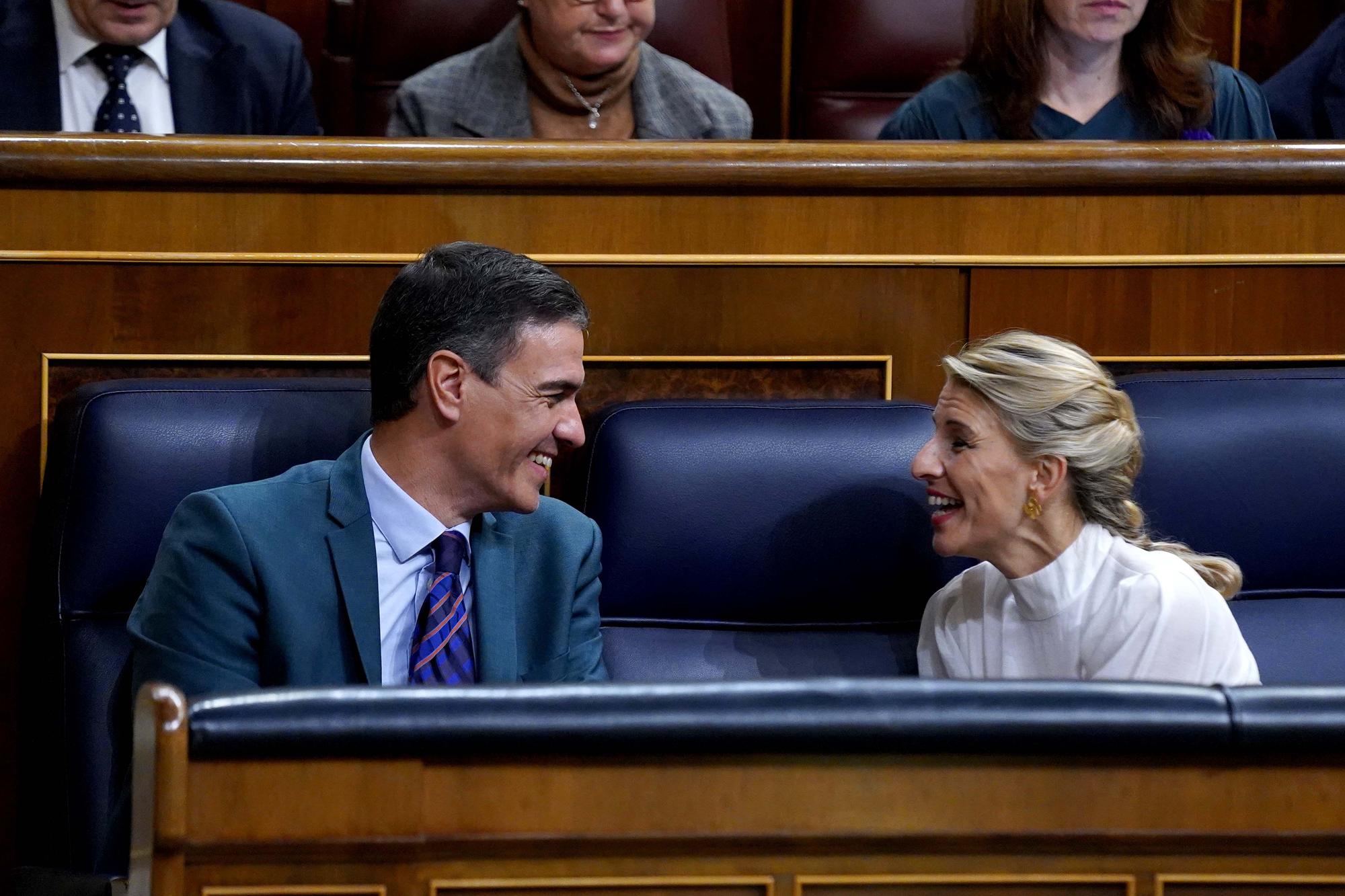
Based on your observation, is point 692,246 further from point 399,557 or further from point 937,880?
point 937,880

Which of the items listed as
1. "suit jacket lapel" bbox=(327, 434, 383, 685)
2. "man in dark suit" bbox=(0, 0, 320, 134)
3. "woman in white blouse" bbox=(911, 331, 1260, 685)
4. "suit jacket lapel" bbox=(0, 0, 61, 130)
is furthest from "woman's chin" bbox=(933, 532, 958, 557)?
"suit jacket lapel" bbox=(0, 0, 61, 130)

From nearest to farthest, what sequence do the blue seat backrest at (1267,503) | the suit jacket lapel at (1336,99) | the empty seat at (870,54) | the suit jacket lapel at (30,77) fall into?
the blue seat backrest at (1267,503) < the suit jacket lapel at (30,77) < the suit jacket lapel at (1336,99) < the empty seat at (870,54)

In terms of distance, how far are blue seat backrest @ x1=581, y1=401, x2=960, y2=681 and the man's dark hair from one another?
0.14 m

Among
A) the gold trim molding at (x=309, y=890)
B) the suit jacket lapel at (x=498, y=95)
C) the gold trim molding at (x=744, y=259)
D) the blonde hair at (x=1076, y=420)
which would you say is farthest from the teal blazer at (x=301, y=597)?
the suit jacket lapel at (x=498, y=95)

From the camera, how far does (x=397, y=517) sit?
129 cm

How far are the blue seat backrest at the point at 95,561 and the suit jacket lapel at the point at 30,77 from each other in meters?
0.52

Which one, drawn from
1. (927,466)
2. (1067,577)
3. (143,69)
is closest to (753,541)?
(927,466)

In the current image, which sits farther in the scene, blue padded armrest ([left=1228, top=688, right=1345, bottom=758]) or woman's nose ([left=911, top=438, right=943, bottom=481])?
woman's nose ([left=911, top=438, right=943, bottom=481])

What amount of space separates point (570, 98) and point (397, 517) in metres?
0.70

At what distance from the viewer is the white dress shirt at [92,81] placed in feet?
5.71

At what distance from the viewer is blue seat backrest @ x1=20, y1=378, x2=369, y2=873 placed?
1286 mm

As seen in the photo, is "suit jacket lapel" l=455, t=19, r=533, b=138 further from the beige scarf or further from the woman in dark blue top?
the woman in dark blue top

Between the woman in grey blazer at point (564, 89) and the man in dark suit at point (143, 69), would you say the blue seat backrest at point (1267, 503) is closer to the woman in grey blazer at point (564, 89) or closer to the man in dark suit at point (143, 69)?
the woman in grey blazer at point (564, 89)

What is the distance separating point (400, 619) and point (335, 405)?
0.21m
